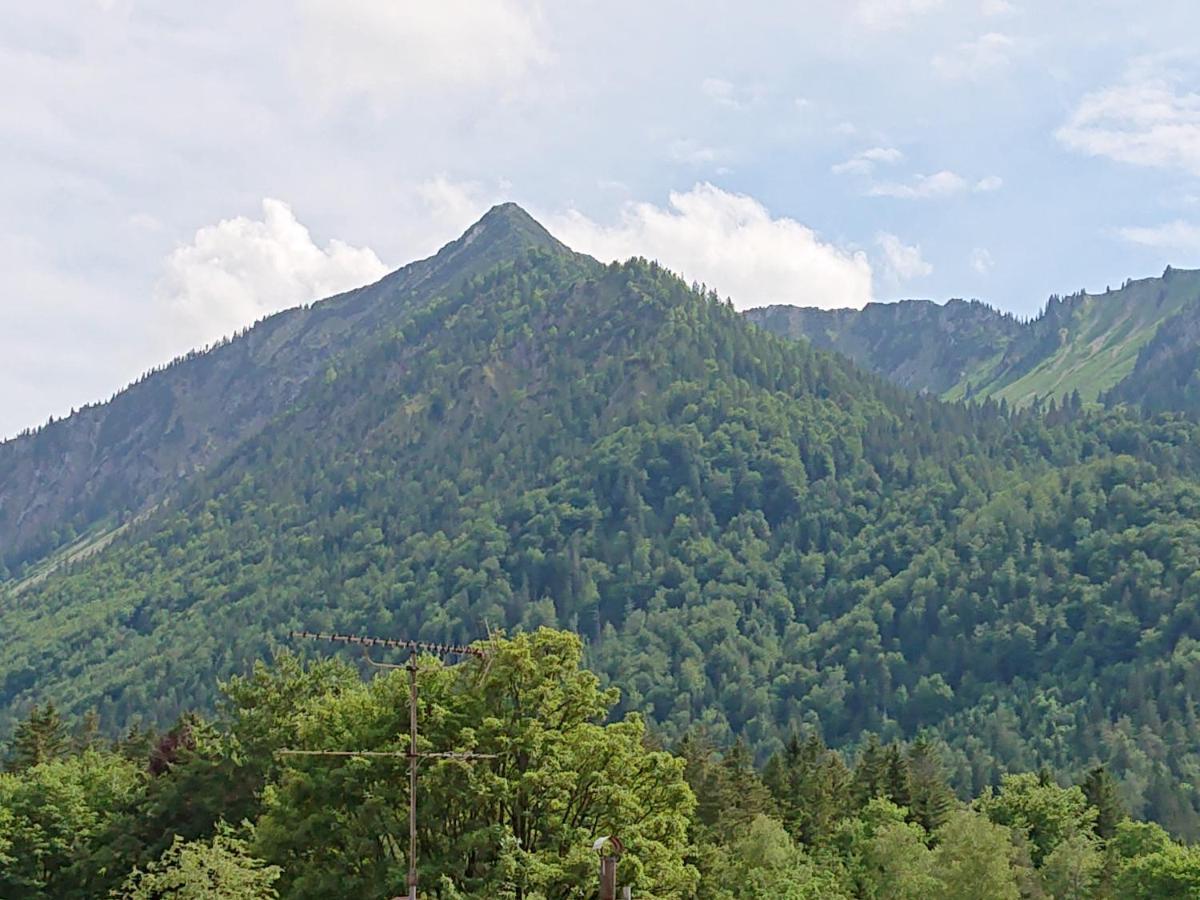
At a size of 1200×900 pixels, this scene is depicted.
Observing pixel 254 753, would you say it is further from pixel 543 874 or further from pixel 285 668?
pixel 543 874

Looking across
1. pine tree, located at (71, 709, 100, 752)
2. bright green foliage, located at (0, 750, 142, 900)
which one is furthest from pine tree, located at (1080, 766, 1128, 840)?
pine tree, located at (71, 709, 100, 752)

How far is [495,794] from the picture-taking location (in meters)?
58.9

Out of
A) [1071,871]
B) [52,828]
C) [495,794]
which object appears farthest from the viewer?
[1071,871]

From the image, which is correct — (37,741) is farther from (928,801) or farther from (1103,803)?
(1103,803)

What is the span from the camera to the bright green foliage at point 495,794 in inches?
2298

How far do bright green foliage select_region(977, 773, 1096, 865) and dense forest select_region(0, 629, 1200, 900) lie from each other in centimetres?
26

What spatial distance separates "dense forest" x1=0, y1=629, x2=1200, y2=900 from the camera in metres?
59.6

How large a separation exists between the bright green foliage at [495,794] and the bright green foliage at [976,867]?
26877 mm

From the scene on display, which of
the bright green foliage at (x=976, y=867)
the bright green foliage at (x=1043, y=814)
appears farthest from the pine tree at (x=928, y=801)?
the bright green foliage at (x=976, y=867)

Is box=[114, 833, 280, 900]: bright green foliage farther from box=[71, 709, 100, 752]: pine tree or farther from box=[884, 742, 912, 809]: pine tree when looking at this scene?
box=[71, 709, 100, 752]: pine tree

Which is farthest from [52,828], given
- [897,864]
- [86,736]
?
[86,736]

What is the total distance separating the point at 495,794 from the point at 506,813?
219cm

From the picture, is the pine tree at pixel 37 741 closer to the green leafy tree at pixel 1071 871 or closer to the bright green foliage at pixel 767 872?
the bright green foliage at pixel 767 872

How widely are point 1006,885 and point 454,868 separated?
41862mm
